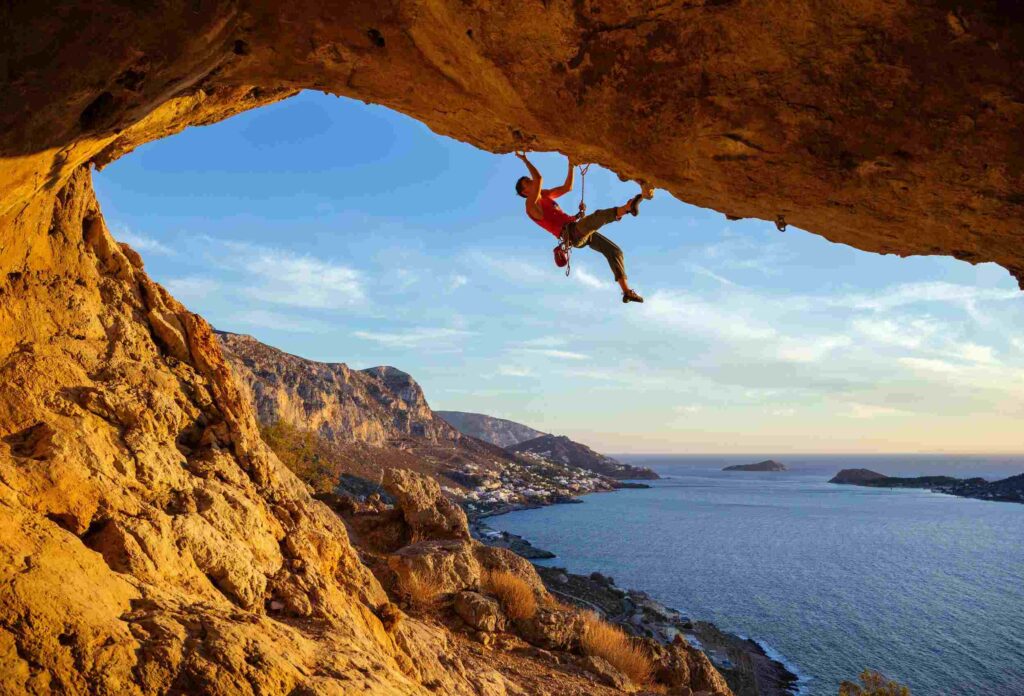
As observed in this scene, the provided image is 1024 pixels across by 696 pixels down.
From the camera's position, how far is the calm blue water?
79.7 feet

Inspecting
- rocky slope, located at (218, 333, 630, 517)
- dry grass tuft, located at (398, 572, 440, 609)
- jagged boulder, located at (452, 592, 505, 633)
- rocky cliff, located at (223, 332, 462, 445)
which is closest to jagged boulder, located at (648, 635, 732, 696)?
jagged boulder, located at (452, 592, 505, 633)

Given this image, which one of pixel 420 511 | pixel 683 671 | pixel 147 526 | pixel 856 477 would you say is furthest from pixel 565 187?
pixel 856 477

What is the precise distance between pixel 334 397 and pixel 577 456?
301ft

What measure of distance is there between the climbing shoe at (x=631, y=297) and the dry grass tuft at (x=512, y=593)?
6.41 m

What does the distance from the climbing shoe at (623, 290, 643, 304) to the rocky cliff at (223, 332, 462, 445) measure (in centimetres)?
5254

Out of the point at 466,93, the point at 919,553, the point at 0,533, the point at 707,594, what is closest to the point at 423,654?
the point at 0,533

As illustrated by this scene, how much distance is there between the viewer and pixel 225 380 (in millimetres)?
7129

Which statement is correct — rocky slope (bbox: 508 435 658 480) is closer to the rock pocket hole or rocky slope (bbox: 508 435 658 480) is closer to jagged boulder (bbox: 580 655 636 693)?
jagged boulder (bbox: 580 655 636 693)

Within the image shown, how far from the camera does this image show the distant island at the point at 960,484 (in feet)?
310

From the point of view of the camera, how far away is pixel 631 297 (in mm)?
7207

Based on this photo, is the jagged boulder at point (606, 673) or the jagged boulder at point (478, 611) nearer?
the jagged boulder at point (606, 673)

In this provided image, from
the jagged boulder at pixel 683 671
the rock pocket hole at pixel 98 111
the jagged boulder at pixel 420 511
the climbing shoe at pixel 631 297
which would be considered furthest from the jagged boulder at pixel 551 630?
the rock pocket hole at pixel 98 111

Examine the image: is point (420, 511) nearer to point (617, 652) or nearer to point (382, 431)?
point (617, 652)

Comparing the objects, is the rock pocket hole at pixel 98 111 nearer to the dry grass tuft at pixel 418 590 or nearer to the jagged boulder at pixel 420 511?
the dry grass tuft at pixel 418 590
